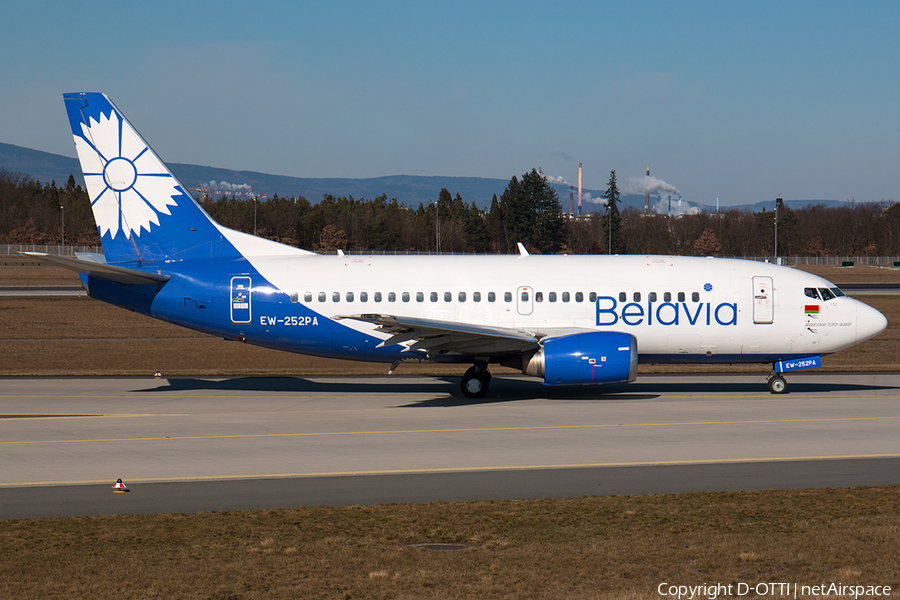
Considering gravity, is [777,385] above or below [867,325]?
below

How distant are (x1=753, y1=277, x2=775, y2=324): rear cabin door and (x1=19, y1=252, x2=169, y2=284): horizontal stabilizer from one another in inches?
790

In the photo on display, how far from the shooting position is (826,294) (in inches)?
1100

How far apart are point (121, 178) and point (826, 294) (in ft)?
81.3

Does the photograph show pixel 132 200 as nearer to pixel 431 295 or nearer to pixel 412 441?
pixel 431 295

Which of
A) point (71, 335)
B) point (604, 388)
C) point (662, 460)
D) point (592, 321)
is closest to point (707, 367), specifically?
point (604, 388)

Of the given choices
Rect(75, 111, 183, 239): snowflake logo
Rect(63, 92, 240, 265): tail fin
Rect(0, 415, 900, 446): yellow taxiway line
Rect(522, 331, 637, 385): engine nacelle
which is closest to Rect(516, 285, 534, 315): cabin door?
Rect(522, 331, 637, 385): engine nacelle

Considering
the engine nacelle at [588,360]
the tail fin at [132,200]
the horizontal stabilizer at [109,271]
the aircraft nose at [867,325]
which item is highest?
the tail fin at [132,200]

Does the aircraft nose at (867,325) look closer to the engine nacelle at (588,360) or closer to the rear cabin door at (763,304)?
the rear cabin door at (763,304)

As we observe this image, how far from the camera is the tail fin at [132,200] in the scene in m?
28.5

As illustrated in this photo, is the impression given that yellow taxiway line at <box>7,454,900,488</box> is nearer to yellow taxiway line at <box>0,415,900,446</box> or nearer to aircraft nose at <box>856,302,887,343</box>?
yellow taxiway line at <box>0,415,900,446</box>

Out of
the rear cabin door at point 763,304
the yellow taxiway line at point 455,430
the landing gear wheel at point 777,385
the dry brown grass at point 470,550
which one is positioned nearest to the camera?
the dry brown grass at point 470,550

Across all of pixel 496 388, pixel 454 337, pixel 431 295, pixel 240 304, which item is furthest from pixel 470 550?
pixel 496 388

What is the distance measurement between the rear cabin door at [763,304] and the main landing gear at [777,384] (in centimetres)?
221

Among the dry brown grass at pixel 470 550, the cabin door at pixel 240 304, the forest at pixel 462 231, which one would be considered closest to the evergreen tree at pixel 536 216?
the forest at pixel 462 231
